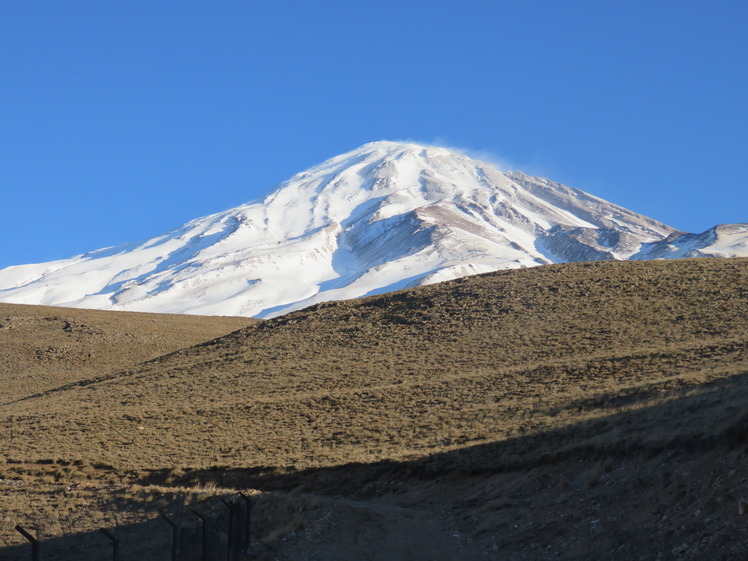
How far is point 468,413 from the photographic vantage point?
1010 inches

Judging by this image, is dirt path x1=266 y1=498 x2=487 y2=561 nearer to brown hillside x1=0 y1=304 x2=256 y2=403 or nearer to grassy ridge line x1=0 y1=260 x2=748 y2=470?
grassy ridge line x1=0 y1=260 x2=748 y2=470

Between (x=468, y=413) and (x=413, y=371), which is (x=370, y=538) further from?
(x=413, y=371)

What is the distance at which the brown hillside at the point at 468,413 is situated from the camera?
1362cm

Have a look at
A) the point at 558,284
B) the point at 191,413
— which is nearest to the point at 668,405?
the point at 191,413

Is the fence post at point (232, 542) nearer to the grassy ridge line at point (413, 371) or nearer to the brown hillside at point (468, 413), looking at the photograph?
the brown hillside at point (468, 413)

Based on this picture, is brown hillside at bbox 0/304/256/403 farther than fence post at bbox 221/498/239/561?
Yes

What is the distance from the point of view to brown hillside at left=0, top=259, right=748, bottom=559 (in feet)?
44.7

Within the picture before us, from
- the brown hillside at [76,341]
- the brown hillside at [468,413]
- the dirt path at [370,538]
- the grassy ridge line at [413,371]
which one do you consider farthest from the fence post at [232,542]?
the brown hillside at [76,341]

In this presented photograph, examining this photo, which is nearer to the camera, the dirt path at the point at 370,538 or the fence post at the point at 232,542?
the fence post at the point at 232,542

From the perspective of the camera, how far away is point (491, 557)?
12.8 m

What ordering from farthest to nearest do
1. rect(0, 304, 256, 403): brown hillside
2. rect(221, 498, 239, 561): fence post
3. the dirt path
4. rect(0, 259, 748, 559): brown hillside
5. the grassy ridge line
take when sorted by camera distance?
rect(0, 304, 256, 403): brown hillside → the grassy ridge line → rect(0, 259, 748, 559): brown hillside → the dirt path → rect(221, 498, 239, 561): fence post

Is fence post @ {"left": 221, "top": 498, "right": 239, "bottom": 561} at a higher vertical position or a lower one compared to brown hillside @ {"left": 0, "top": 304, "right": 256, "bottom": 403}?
lower

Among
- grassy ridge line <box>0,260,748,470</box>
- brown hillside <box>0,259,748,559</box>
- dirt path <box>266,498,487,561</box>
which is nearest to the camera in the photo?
dirt path <box>266,498,487,561</box>

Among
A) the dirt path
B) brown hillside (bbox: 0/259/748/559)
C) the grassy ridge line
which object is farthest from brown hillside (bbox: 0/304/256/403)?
the dirt path
